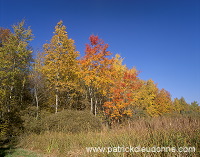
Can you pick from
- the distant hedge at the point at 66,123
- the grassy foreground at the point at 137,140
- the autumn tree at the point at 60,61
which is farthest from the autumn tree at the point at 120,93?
the grassy foreground at the point at 137,140

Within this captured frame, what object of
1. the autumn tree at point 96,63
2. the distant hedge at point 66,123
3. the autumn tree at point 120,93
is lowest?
the distant hedge at point 66,123

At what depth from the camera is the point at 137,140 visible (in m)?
4.23

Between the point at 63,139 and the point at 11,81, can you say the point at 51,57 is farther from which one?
the point at 63,139

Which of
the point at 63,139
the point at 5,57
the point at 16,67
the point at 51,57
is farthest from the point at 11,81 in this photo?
the point at 63,139

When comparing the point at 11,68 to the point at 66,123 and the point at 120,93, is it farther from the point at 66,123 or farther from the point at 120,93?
the point at 120,93

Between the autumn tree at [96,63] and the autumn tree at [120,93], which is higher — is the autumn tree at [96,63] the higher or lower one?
the higher one

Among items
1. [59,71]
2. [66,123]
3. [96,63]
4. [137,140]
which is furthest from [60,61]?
[137,140]

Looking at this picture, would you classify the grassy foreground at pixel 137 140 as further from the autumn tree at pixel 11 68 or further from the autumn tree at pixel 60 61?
the autumn tree at pixel 60 61

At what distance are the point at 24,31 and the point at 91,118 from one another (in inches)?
446

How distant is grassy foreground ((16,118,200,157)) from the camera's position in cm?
362

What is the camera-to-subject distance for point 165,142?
12.0 ft

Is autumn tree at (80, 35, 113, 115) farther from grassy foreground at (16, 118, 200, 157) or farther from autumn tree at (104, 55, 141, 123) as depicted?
grassy foreground at (16, 118, 200, 157)

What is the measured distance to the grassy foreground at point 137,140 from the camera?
362 centimetres

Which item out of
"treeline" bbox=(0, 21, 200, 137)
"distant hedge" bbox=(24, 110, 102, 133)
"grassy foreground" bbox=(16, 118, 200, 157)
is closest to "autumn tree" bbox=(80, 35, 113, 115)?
"treeline" bbox=(0, 21, 200, 137)
